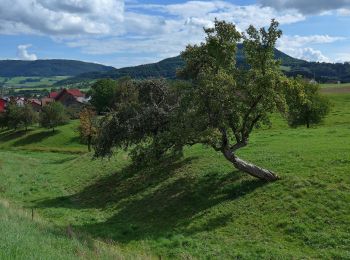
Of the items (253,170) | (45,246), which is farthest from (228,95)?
(45,246)

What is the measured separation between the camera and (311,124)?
241ft

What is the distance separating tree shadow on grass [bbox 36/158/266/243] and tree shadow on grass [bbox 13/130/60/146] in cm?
6694

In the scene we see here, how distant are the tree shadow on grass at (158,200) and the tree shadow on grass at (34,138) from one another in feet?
220

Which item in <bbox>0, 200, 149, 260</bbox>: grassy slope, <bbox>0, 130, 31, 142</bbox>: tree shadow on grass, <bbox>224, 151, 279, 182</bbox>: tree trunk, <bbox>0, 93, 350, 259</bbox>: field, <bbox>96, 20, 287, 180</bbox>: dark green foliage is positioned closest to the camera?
<bbox>0, 200, 149, 260</bbox>: grassy slope

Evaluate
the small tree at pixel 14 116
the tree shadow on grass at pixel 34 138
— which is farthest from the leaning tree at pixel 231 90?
the small tree at pixel 14 116

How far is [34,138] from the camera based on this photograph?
4016 inches

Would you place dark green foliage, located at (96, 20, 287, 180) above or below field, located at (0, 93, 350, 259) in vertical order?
above

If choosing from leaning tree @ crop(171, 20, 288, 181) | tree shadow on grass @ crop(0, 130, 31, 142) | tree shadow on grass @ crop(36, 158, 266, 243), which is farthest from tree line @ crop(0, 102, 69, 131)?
leaning tree @ crop(171, 20, 288, 181)

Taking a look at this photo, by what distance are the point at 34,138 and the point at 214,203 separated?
272 feet

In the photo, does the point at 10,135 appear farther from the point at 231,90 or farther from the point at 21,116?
the point at 231,90

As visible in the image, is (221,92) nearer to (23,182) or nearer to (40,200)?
(40,200)

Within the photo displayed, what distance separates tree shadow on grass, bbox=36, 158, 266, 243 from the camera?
23.8 m

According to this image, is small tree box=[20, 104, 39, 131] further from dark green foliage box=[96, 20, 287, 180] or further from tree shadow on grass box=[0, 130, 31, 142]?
dark green foliage box=[96, 20, 287, 180]

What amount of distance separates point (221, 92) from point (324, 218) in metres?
8.05
